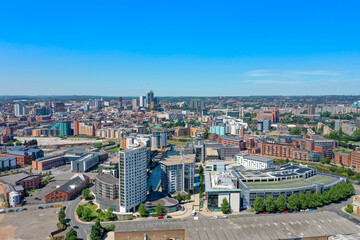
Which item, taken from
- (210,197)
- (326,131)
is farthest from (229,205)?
(326,131)

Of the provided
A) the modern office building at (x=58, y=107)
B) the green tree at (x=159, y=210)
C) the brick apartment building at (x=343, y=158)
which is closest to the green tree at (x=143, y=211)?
the green tree at (x=159, y=210)

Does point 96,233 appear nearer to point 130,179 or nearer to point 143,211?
point 143,211

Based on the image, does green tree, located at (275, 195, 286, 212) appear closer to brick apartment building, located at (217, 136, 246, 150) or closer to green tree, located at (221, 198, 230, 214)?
→ green tree, located at (221, 198, 230, 214)

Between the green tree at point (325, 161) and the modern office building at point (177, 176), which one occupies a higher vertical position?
the modern office building at point (177, 176)

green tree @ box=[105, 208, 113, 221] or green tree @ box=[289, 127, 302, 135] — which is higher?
green tree @ box=[289, 127, 302, 135]

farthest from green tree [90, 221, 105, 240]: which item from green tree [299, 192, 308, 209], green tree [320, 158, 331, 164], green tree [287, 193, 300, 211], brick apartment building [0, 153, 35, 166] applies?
green tree [320, 158, 331, 164]

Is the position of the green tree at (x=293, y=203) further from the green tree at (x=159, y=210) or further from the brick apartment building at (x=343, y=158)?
the brick apartment building at (x=343, y=158)

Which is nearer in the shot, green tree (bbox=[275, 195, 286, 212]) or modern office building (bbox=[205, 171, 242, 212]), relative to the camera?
green tree (bbox=[275, 195, 286, 212])

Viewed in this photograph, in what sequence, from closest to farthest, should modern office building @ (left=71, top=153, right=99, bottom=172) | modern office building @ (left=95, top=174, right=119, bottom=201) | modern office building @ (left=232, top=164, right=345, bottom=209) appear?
1. modern office building @ (left=232, top=164, right=345, bottom=209)
2. modern office building @ (left=95, top=174, right=119, bottom=201)
3. modern office building @ (left=71, top=153, right=99, bottom=172)
